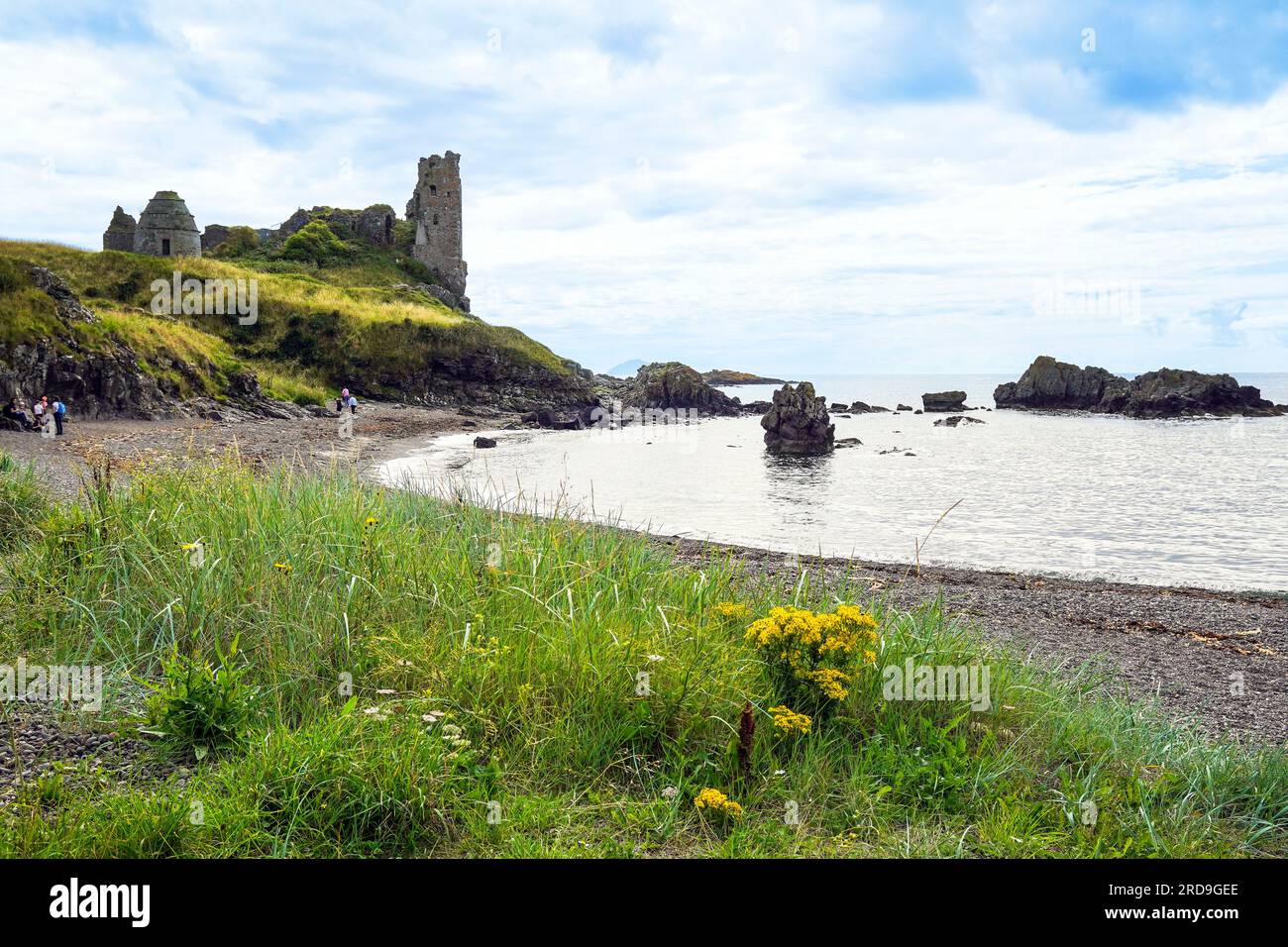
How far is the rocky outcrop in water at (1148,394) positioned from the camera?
94.4 m

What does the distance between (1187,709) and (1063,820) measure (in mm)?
6916

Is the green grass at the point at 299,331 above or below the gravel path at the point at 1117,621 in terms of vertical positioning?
above

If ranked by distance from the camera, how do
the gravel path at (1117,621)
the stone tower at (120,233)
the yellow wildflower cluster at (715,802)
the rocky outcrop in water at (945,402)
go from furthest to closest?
the rocky outcrop in water at (945,402), the stone tower at (120,233), the gravel path at (1117,621), the yellow wildflower cluster at (715,802)

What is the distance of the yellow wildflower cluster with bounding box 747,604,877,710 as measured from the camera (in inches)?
240

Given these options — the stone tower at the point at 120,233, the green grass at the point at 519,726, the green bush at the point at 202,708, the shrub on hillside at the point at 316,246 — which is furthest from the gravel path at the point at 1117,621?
the shrub on hillside at the point at 316,246

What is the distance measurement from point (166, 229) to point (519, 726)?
82.2 m

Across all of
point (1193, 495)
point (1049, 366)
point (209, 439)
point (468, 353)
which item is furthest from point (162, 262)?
point (1049, 366)

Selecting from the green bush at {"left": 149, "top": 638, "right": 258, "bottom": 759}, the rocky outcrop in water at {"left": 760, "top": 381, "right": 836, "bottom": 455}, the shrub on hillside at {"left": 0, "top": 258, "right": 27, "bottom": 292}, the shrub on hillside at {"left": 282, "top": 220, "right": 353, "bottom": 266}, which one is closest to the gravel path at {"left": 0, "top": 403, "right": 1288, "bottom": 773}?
the green bush at {"left": 149, "top": 638, "right": 258, "bottom": 759}

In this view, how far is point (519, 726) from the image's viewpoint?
5.66 metres

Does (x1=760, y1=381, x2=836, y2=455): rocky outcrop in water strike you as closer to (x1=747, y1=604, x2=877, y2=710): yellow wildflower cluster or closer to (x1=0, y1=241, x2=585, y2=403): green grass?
(x1=0, y1=241, x2=585, y2=403): green grass

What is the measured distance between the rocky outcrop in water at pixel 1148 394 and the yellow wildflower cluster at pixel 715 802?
10388cm

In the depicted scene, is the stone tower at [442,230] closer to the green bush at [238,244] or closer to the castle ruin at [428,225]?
the castle ruin at [428,225]

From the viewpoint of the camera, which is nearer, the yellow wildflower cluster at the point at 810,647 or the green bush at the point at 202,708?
the green bush at the point at 202,708
